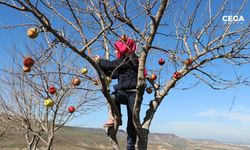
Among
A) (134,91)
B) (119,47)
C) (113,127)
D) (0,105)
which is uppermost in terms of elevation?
(0,105)

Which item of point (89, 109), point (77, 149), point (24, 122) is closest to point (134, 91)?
point (89, 109)

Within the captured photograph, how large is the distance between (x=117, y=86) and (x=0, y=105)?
38.7 feet

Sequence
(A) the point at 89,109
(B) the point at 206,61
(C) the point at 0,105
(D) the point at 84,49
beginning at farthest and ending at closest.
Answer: (C) the point at 0,105 < (A) the point at 89,109 < (B) the point at 206,61 < (D) the point at 84,49

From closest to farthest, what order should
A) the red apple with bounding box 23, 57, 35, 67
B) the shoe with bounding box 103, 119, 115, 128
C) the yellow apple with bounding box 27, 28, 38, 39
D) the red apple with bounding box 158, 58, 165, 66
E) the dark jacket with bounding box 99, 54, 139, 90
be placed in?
the yellow apple with bounding box 27, 28, 38, 39 < the red apple with bounding box 23, 57, 35, 67 < the dark jacket with bounding box 99, 54, 139, 90 < the shoe with bounding box 103, 119, 115, 128 < the red apple with bounding box 158, 58, 165, 66

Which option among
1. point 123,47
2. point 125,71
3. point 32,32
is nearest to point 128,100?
point 125,71

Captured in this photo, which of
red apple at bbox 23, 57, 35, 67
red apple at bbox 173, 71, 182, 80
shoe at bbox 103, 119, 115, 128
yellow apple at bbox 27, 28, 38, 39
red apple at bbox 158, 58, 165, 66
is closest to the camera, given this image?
yellow apple at bbox 27, 28, 38, 39

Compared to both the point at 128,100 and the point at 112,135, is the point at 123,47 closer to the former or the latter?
the point at 128,100

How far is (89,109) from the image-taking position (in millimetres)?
14156

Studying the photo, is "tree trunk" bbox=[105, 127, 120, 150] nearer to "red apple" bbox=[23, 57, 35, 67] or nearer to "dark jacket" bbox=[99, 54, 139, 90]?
"dark jacket" bbox=[99, 54, 139, 90]

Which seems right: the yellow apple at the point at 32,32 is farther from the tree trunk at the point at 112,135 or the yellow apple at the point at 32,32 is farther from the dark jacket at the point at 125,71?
the tree trunk at the point at 112,135

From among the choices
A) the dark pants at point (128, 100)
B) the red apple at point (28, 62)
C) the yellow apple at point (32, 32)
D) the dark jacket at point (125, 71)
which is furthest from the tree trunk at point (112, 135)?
the yellow apple at point (32, 32)

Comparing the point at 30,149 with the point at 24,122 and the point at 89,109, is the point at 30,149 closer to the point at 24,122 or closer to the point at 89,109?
the point at 24,122

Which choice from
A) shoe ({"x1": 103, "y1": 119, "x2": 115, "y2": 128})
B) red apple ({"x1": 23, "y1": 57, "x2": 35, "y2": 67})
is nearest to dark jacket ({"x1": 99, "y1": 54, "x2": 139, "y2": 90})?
shoe ({"x1": 103, "y1": 119, "x2": 115, "y2": 128})

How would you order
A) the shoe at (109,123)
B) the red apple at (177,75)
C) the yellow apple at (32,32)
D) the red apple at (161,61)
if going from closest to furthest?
the yellow apple at (32,32), the shoe at (109,123), the red apple at (177,75), the red apple at (161,61)
